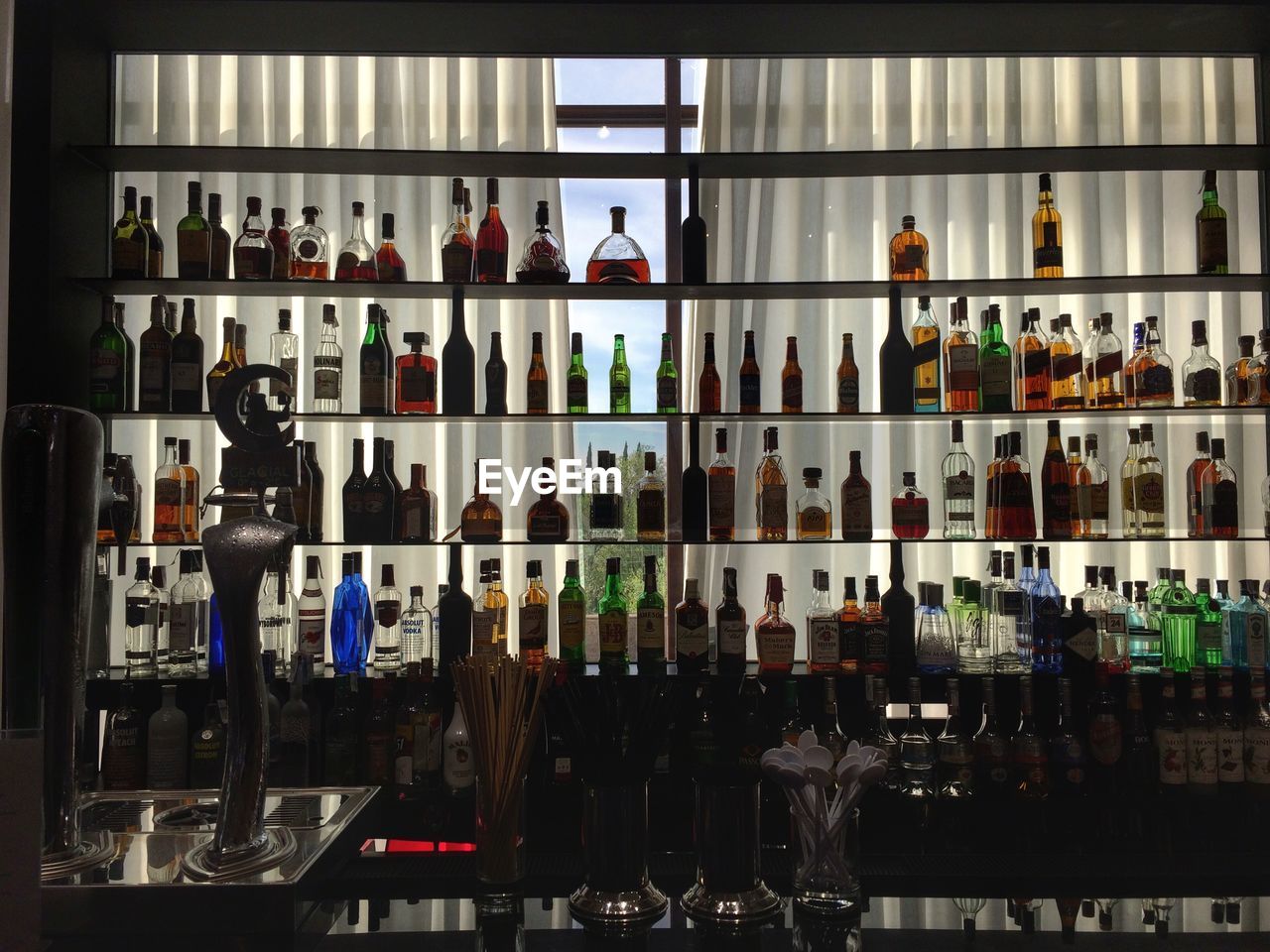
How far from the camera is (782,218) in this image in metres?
2.84

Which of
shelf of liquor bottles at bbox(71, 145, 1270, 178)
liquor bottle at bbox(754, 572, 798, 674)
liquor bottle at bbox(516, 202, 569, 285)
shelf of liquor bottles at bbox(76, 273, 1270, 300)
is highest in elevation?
shelf of liquor bottles at bbox(71, 145, 1270, 178)

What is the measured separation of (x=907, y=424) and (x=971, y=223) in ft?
2.19

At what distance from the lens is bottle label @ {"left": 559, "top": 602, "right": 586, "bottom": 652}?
2.36 meters

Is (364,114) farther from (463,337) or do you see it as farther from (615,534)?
(615,534)

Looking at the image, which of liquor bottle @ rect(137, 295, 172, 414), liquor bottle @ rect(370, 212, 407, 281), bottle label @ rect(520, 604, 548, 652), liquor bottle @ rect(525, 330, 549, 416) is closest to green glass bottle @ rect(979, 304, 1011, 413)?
liquor bottle @ rect(525, 330, 549, 416)

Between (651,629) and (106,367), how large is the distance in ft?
4.98

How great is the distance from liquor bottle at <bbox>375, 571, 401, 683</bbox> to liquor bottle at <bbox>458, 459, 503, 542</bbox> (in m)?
0.22

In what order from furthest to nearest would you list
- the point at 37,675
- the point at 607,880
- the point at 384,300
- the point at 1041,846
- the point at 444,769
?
1. the point at 384,300
2. the point at 444,769
3. the point at 1041,846
4. the point at 607,880
5. the point at 37,675

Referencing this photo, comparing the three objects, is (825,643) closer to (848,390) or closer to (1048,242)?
(848,390)

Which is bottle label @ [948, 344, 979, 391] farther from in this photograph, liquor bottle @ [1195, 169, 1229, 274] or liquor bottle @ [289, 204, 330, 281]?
liquor bottle @ [289, 204, 330, 281]

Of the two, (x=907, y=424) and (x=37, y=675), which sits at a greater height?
(x=907, y=424)

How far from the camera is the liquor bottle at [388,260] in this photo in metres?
2.36

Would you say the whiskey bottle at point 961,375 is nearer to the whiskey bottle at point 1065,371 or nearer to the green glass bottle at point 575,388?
the whiskey bottle at point 1065,371

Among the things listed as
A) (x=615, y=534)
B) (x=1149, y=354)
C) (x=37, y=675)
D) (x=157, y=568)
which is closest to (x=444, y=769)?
(x=615, y=534)
